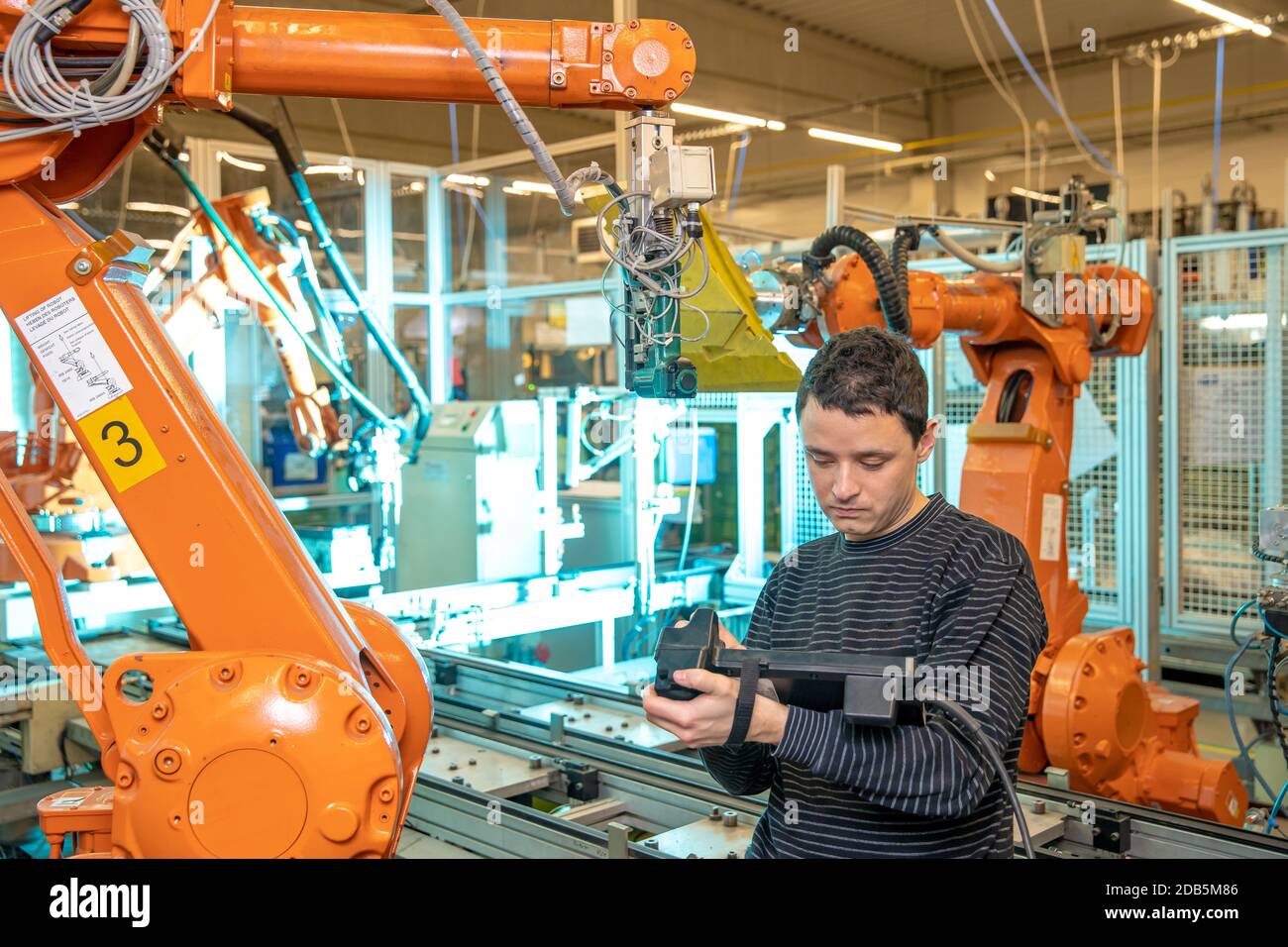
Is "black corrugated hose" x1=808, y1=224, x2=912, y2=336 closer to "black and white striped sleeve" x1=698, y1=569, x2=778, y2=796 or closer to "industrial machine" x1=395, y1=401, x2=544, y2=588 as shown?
"black and white striped sleeve" x1=698, y1=569, x2=778, y2=796

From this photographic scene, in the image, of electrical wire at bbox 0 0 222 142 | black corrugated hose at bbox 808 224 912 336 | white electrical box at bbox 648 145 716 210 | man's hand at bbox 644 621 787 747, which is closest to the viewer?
man's hand at bbox 644 621 787 747

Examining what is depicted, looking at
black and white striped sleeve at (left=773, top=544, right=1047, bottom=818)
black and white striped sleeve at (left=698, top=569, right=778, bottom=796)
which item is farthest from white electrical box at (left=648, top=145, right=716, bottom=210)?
black and white striped sleeve at (left=773, top=544, right=1047, bottom=818)

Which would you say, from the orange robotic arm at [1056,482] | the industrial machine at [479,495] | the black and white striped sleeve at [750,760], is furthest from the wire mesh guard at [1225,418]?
the black and white striped sleeve at [750,760]

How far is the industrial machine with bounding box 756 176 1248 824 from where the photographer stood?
308 centimetres

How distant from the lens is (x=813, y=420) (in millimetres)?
1503

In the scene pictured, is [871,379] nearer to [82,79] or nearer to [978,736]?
[978,736]

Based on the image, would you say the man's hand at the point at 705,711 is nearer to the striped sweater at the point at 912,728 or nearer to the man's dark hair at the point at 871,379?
the striped sweater at the point at 912,728

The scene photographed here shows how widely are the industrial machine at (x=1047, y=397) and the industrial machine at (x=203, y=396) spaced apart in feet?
3.33

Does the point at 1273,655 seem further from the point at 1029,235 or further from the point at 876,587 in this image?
the point at 876,587

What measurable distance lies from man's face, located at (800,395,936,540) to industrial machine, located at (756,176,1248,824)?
1.48 meters

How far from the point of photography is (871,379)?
4.84 ft

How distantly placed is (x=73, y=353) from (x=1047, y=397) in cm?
268

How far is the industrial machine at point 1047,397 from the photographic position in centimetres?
308

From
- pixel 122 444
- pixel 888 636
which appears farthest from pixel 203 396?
pixel 888 636
